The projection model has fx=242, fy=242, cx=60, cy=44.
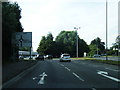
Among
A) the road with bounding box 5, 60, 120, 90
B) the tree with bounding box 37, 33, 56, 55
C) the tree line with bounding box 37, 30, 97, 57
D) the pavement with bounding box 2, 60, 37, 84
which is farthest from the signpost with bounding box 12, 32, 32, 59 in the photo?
the tree with bounding box 37, 33, 56, 55

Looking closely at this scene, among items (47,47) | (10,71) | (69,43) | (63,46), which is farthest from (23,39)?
(69,43)

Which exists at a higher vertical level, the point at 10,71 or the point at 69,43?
the point at 69,43

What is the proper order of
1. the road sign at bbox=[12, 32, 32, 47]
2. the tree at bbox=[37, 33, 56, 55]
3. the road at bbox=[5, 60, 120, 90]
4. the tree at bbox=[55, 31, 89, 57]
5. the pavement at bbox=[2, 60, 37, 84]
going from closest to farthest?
1. the road at bbox=[5, 60, 120, 90]
2. the pavement at bbox=[2, 60, 37, 84]
3. the road sign at bbox=[12, 32, 32, 47]
4. the tree at bbox=[55, 31, 89, 57]
5. the tree at bbox=[37, 33, 56, 55]

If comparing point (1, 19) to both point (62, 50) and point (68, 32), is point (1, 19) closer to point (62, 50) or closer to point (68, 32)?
point (62, 50)

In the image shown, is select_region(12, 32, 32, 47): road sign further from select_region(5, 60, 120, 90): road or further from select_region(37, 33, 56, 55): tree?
select_region(37, 33, 56, 55): tree

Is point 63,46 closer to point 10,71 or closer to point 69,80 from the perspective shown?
point 10,71

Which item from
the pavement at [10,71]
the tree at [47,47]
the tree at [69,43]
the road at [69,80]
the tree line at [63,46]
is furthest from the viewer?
the tree at [47,47]

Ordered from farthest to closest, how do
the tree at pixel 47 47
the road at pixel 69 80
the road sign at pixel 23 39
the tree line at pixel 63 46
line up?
the tree at pixel 47 47
the tree line at pixel 63 46
the road sign at pixel 23 39
the road at pixel 69 80

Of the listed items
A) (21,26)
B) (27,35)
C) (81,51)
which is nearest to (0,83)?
(27,35)

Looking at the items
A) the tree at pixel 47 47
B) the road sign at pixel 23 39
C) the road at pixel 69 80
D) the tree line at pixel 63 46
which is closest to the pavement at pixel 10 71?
the road at pixel 69 80

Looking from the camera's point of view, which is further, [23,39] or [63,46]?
[63,46]

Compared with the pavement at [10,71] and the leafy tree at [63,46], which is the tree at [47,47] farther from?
the pavement at [10,71]

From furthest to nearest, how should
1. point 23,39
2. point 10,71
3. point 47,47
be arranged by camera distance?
point 47,47 < point 23,39 < point 10,71

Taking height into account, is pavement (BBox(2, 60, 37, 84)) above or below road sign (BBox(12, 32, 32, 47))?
below
